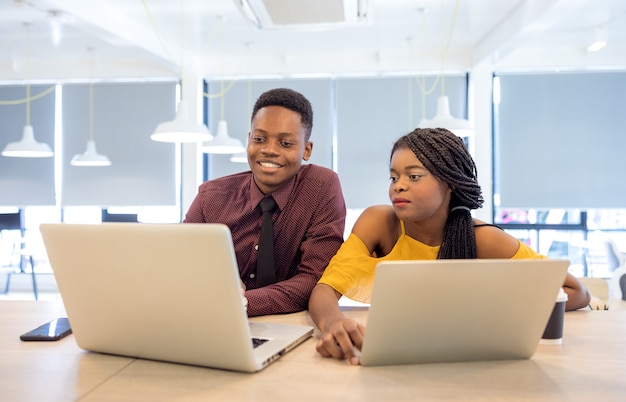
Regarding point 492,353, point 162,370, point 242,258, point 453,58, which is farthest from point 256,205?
point 453,58

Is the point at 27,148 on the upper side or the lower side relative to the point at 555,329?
upper

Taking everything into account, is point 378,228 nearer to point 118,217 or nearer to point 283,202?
point 283,202

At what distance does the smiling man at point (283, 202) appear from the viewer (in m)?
1.81

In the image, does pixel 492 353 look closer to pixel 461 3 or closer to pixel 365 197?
pixel 461 3

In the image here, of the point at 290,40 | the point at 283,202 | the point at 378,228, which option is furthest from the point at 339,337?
the point at 290,40

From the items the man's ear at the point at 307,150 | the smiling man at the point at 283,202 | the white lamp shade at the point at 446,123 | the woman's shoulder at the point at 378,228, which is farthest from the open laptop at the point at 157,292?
the white lamp shade at the point at 446,123

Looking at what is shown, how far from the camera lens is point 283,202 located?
1.85 metres

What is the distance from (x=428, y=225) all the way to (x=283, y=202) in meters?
0.51

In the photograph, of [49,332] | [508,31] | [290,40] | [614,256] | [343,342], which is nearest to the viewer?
[343,342]

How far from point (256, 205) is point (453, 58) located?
5.00m

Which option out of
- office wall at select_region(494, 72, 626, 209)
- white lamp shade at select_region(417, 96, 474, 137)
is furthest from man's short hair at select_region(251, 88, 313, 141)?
office wall at select_region(494, 72, 626, 209)

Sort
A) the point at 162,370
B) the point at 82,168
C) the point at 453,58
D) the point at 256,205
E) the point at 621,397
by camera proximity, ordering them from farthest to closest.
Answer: the point at 82,168, the point at 453,58, the point at 256,205, the point at 162,370, the point at 621,397

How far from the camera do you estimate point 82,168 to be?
671 centimetres

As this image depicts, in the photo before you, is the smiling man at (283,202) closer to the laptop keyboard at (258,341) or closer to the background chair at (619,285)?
the laptop keyboard at (258,341)
